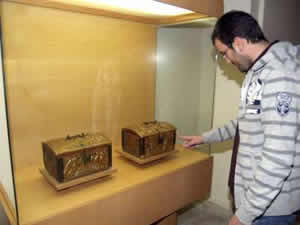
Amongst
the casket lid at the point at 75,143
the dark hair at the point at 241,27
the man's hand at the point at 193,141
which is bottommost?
the man's hand at the point at 193,141

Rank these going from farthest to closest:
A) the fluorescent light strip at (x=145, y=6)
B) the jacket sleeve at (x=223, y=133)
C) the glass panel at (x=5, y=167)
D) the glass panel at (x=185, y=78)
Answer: the glass panel at (x=185, y=78)
the jacket sleeve at (x=223, y=133)
the fluorescent light strip at (x=145, y=6)
the glass panel at (x=5, y=167)

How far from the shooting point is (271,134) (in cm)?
79

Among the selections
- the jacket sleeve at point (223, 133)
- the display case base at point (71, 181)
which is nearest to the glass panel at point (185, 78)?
the jacket sleeve at point (223, 133)

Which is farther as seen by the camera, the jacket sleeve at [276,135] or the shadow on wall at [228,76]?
the shadow on wall at [228,76]

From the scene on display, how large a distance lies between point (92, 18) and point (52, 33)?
10.6 inches

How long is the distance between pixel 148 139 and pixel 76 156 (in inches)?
16.9

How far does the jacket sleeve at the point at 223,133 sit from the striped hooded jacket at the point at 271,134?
33 centimetres

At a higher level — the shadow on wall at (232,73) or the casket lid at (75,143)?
the shadow on wall at (232,73)

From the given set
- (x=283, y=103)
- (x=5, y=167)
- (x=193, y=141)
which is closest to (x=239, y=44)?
(x=283, y=103)

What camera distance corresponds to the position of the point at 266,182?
798 millimetres

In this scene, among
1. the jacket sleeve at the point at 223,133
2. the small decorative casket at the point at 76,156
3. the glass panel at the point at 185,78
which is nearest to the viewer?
the small decorative casket at the point at 76,156

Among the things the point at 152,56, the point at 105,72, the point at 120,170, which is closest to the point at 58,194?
the point at 120,170

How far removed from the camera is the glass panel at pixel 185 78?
183 cm

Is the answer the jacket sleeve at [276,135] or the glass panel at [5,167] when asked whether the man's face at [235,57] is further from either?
the glass panel at [5,167]
